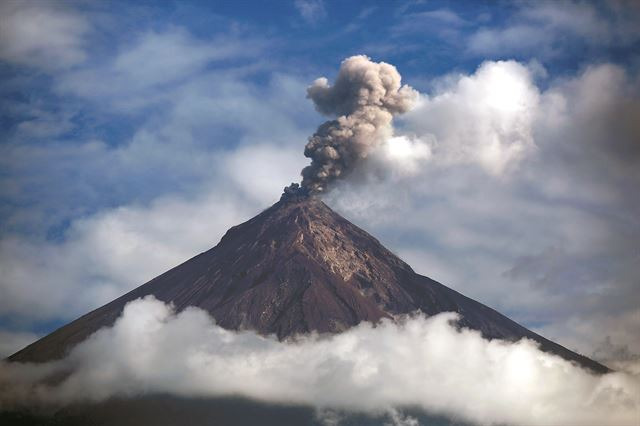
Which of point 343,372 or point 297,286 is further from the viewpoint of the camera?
point 343,372

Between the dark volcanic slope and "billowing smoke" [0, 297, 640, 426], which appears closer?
"billowing smoke" [0, 297, 640, 426]

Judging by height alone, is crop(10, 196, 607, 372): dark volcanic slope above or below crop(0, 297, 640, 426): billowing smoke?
above

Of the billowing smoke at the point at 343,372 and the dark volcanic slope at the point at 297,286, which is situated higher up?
the dark volcanic slope at the point at 297,286

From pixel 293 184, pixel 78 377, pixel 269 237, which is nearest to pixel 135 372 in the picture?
pixel 78 377

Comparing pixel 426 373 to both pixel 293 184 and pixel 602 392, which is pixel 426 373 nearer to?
pixel 602 392
